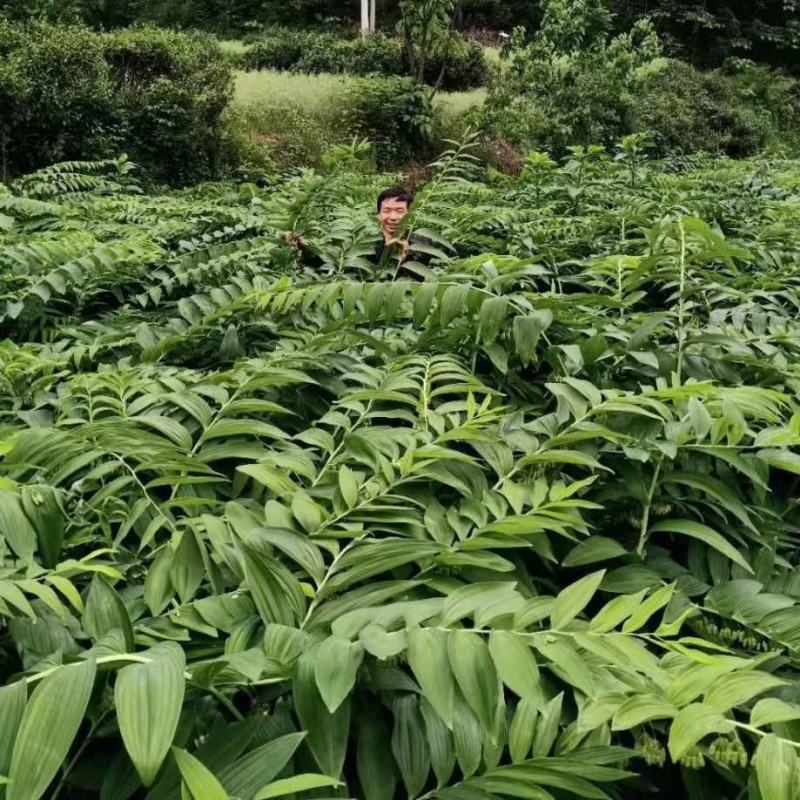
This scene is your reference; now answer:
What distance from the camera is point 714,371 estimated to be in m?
1.86

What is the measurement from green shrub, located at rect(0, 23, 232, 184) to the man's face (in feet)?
22.0

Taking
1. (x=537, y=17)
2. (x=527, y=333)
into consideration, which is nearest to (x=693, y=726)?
(x=527, y=333)

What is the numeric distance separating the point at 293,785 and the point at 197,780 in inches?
3.6

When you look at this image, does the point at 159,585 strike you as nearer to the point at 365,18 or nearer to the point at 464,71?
the point at 464,71

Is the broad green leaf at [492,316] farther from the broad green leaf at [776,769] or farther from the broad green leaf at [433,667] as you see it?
the broad green leaf at [776,769]

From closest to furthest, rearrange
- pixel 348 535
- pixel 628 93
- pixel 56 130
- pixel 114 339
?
1. pixel 348 535
2. pixel 114 339
3. pixel 56 130
4. pixel 628 93

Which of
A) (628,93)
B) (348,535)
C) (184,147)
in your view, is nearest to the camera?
(348,535)

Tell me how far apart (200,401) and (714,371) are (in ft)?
3.97

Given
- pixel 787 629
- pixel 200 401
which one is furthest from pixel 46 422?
pixel 787 629

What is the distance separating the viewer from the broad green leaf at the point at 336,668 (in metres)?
0.83

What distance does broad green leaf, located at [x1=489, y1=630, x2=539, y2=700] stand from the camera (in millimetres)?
842

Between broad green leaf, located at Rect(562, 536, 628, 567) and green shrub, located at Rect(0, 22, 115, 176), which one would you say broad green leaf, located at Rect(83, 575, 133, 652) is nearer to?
broad green leaf, located at Rect(562, 536, 628, 567)

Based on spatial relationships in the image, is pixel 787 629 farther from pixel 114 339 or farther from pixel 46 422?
pixel 114 339

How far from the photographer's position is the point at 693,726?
2.78 feet
